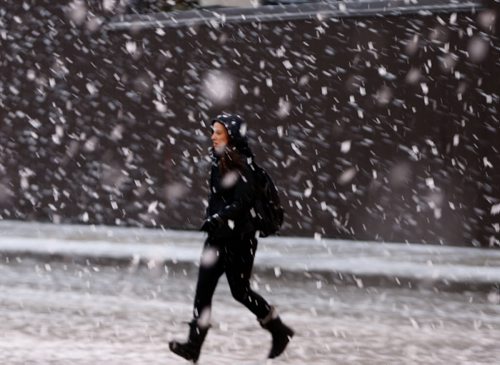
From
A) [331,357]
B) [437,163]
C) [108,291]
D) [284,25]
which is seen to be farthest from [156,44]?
[331,357]

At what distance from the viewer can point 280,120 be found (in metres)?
18.3

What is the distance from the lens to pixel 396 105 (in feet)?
56.9

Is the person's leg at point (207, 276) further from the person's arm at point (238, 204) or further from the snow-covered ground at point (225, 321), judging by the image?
the snow-covered ground at point (225, 321)

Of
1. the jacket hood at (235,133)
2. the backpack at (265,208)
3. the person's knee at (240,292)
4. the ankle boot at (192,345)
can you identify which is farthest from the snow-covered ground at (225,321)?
the jacket hood at (235,133)

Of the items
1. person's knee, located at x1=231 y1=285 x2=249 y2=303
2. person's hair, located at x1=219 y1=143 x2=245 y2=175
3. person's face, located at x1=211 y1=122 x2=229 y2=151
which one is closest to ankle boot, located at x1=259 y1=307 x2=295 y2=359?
person's knee, located at x1=231 y1=285 x2=249 y2=303

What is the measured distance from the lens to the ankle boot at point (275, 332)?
28.8ft

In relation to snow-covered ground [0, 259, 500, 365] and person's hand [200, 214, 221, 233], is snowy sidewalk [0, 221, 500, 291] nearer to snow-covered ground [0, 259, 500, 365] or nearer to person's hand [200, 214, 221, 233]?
snow-covered ground [0, 259, 500, 365]

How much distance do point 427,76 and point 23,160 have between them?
7.13m

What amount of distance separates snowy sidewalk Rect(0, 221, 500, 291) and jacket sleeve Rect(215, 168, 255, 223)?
4.72 m

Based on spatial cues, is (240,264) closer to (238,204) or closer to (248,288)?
(248,288)

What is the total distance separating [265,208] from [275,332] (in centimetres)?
83

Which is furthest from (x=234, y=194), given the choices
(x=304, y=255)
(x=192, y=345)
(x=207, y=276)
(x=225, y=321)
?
(x=304, y=255)

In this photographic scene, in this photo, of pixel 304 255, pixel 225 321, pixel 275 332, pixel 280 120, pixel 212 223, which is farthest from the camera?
pixel 280 120

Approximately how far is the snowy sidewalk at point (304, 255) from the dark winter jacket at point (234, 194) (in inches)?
186
